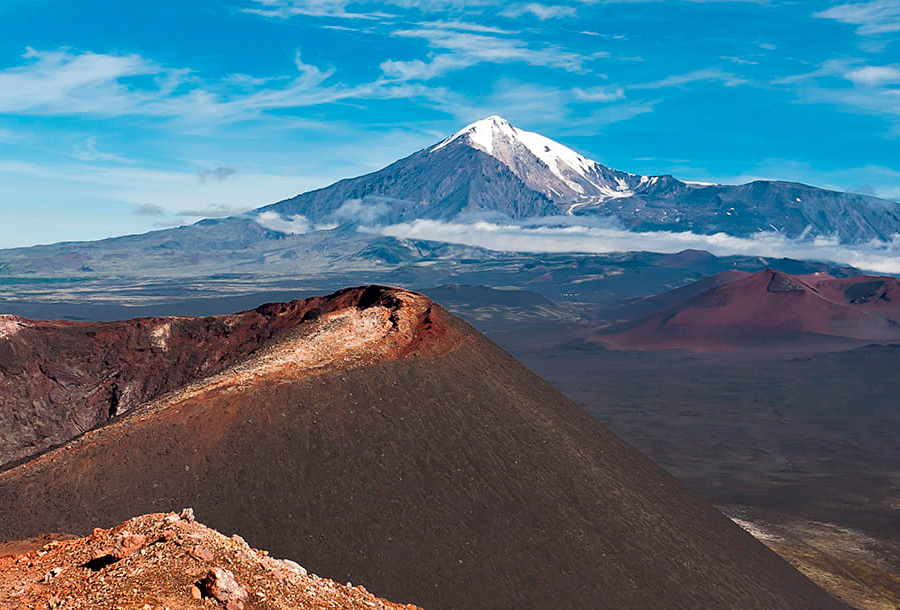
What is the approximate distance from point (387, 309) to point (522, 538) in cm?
1754

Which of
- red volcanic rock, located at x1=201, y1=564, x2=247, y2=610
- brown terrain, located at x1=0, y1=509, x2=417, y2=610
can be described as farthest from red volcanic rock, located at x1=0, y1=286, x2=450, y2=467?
red volcanic rock, located at x1=201, y1=564, x2=247, y2=610

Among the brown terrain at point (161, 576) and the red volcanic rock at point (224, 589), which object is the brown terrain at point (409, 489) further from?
the red volcanic rock at point (224, 589)

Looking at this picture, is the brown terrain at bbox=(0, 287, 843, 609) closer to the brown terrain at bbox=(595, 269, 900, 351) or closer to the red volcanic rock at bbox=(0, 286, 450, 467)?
the red volcanic rock at bbox=(0, 286, 450, 467)

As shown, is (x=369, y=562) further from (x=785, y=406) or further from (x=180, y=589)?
(x=785, y=406)

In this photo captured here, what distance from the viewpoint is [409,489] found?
29219 millimetres

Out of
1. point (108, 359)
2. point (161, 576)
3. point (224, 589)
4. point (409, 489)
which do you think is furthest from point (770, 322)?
point (161, 576)

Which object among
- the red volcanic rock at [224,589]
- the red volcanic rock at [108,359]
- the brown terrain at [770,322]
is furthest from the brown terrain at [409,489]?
the brown terrain at [770,322]

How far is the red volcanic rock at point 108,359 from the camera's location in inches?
1780

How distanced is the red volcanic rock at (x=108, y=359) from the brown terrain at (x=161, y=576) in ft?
85.9

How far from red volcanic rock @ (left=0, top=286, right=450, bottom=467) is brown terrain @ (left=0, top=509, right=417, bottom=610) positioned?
26.2 m

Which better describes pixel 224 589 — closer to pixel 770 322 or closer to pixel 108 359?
Answer: pixel 108 359

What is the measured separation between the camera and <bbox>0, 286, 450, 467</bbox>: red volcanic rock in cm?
4522

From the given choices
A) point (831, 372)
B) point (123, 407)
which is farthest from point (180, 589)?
point (831, 372)

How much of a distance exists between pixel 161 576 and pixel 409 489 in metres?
15.0
